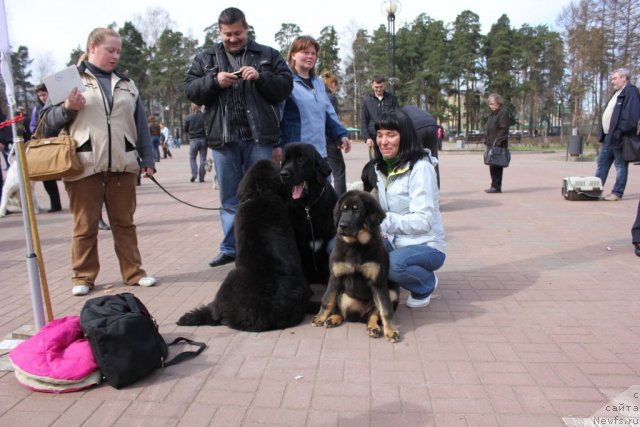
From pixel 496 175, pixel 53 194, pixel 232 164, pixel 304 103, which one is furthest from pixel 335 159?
pixel 53 194

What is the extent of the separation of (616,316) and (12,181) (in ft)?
34.0

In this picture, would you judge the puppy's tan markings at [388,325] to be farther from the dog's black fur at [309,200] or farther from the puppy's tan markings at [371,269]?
the dog's black fur at [309,200]

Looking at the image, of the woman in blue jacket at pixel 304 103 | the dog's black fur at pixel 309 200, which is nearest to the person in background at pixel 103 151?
the woman in blue jacket at pixel 304 103

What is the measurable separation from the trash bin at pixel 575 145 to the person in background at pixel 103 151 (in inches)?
839

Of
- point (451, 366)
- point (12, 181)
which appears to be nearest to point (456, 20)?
point (12, 181)

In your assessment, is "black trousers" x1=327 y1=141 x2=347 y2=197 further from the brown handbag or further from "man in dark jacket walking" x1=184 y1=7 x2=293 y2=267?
the brown handbag

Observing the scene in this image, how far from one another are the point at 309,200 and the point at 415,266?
1.10 metres

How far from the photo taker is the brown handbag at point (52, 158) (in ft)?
13.2

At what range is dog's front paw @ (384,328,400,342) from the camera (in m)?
3.39

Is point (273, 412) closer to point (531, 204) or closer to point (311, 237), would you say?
point (311, 237)

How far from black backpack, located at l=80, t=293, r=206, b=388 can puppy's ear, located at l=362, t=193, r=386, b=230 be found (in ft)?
Result: 5.26

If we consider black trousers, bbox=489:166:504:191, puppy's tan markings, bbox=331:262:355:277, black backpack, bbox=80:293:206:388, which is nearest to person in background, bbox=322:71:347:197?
puppy's tan markings, bbox=331:262:355:277

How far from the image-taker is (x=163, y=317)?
12.9 ft

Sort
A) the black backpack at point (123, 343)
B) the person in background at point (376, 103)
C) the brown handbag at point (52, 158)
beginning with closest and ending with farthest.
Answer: the black backpack at point (123, 343), the brown handbag at point (52, 158), the person in background at point (376, 103)
